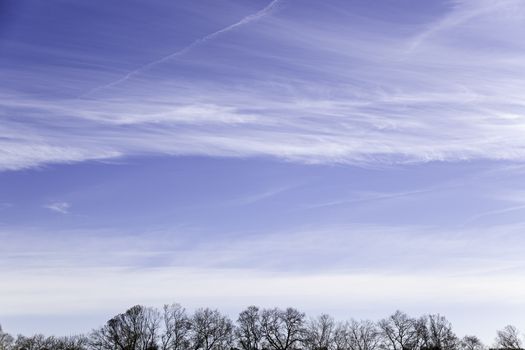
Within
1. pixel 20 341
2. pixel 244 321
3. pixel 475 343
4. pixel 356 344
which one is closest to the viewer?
pixel 244 321

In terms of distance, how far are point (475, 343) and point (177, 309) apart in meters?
96.4

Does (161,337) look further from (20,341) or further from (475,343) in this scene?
(475,343)

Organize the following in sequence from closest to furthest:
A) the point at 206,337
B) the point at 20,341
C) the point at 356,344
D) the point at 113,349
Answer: the point at 113,349
the point at 206,337
the point at 356,344
the point at 20,341

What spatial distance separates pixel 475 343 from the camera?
494 ft

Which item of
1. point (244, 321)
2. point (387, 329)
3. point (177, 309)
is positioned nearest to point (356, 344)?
point (387, 329)

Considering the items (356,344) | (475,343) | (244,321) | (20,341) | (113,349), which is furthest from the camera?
(20,341)

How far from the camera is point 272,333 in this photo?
118 m

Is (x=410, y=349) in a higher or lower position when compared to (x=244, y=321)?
lower

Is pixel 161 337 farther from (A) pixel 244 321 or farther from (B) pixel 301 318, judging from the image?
(B) pixel 301 318

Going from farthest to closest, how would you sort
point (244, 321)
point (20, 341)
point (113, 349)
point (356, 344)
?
point (20, 341)
point (356, 344)
point (244, 321)
point (113, 349)

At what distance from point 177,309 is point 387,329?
59630 millimetres

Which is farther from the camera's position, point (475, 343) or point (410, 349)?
point (475, 343)

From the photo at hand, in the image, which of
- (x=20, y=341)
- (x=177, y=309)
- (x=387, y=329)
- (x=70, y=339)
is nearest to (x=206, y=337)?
(x=177, y=309)

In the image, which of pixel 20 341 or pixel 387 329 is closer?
pixel 387 329
